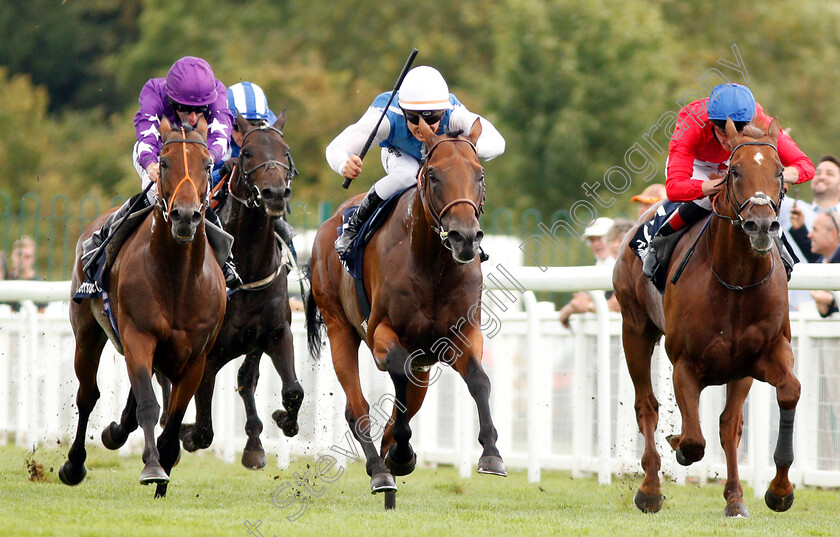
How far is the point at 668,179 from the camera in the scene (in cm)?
688

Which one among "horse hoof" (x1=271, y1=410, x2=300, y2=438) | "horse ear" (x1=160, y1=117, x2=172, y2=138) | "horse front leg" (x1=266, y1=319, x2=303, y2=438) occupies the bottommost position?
"horse hoof" (x1=271, y1=410, x2=300, y2=438)

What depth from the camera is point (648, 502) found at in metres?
6.93

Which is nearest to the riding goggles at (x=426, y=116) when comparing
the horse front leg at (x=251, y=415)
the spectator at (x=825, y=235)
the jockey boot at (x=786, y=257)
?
the jockey boot at (x=786, y=257)

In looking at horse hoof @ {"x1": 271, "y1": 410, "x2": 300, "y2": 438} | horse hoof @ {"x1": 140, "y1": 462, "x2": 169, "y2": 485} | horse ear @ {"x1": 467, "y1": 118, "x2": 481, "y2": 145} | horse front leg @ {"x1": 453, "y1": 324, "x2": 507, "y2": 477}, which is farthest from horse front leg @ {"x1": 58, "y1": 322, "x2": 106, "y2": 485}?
horse ear @ {"x1": 467, "y1": 118, "x2": 481, "y2": 145}

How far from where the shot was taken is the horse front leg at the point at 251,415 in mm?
8430

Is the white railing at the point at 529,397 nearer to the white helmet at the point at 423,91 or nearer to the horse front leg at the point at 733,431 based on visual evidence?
the horse front leg at the point at 733,431

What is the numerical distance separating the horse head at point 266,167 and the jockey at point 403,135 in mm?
503

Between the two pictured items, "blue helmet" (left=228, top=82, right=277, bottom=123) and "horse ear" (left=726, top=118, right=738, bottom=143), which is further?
"blue helmet" (left=228, top=82, right=277, bottom=123)

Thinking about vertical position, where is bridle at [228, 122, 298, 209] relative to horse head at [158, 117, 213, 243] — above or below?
above

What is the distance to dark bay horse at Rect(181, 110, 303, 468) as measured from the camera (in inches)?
316

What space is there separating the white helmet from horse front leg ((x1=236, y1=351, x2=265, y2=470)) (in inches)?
102

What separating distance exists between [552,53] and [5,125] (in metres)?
11.0

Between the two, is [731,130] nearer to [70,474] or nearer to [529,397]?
[529,397]

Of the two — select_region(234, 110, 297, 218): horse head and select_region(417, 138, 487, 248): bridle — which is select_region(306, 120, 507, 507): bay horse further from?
select_region(234, 110, 297, 218): horse head
